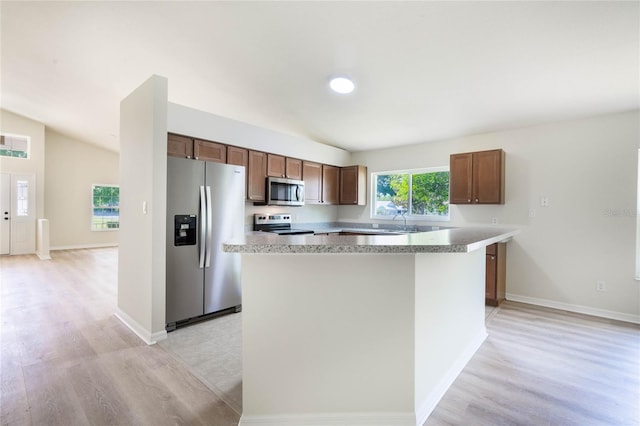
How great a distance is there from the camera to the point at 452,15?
2291mm

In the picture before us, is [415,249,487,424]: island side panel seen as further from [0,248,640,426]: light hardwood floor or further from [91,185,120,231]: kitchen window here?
[91,185,120,231]: kitchen window

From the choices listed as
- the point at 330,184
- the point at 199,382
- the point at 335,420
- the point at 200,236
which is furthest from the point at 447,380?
the point at 330,184

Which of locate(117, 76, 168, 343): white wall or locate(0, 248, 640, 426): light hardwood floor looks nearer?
locate(0, 248, 640, 426): light hardwood floor

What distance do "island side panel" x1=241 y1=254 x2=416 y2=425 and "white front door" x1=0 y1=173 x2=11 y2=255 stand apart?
869cm

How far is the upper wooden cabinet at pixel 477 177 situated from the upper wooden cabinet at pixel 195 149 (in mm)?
3161

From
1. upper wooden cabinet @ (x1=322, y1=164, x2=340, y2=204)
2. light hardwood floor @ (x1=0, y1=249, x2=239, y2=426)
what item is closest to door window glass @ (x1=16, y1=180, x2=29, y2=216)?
light hardwood floor @ (x1=0, y1=249, x2=239, y2=426)

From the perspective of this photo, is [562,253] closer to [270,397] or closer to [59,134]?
[270,397]

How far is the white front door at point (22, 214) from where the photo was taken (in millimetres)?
7148

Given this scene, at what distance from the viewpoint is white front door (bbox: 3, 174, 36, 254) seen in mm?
7148

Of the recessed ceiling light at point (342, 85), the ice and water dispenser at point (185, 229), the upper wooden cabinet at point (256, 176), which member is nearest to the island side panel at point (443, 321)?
the recessed ceiling light at point (342, 85)

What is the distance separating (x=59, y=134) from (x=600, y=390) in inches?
425

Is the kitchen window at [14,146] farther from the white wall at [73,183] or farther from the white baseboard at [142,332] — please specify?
the white baseboard at [142,332]

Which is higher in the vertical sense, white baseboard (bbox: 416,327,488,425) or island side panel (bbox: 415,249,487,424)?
island side panel (bbox: 415,249,487,424)

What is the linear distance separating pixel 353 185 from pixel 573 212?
3085 mm
